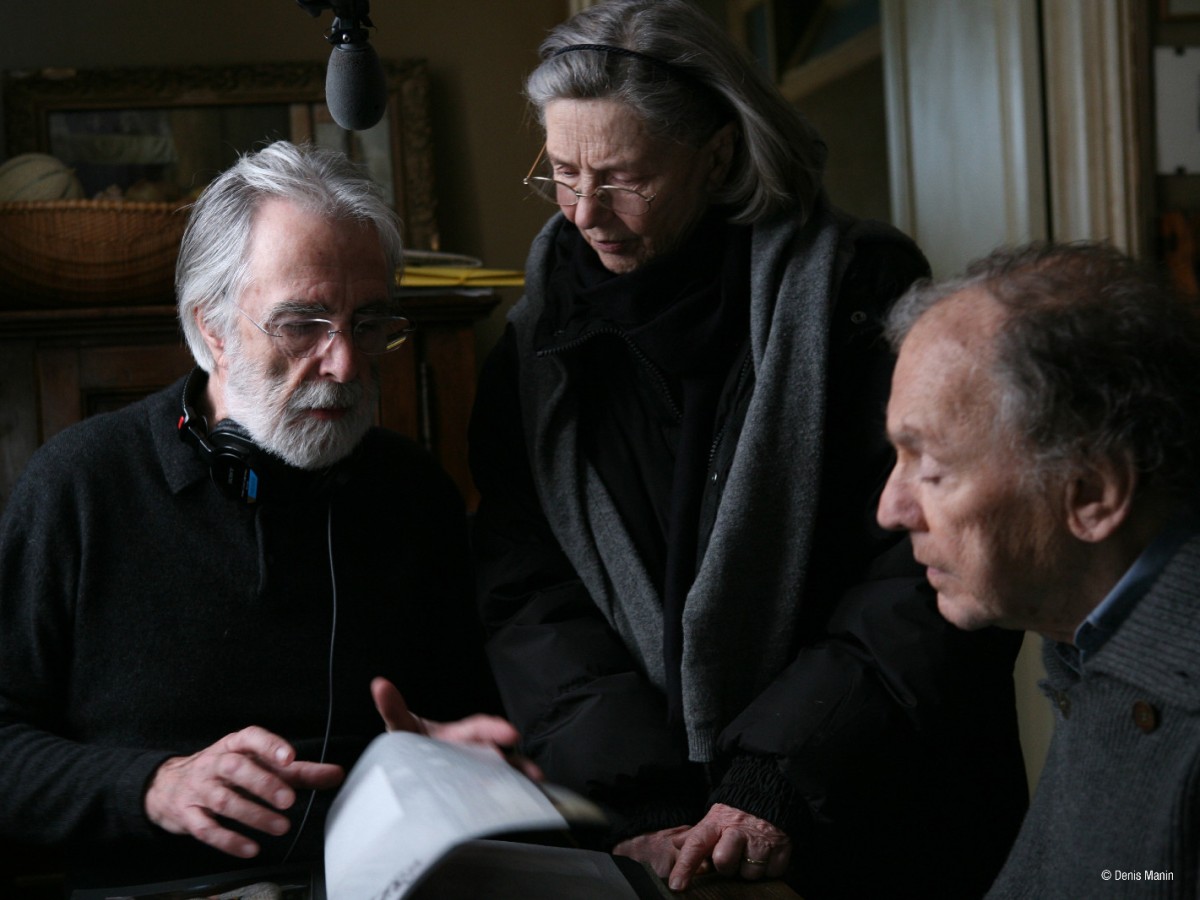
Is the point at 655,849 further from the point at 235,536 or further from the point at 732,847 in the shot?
the point at 235,536

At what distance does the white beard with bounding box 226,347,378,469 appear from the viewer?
1.67 metres

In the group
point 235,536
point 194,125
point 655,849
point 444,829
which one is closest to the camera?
point 444,829

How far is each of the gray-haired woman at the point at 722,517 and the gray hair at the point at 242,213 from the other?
0.97 feet

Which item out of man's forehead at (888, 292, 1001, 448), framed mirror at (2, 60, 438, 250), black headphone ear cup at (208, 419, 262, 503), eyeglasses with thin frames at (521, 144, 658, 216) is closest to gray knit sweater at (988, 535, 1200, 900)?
man's forehead at (888, 292, 1001, 448)

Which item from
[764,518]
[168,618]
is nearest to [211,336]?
[168,618]

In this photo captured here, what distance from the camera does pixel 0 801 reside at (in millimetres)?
1519

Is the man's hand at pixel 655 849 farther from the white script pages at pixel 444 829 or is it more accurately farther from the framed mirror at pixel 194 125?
the framed mirror at pixel 194 125

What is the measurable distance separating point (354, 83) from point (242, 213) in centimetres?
37

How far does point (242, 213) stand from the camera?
1.69 metres

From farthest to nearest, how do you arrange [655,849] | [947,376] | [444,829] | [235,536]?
[235,536], [655,849], [947,376], [444,829]

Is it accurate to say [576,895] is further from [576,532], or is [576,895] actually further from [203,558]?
[203,558]

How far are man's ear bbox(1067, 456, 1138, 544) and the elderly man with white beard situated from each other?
2.92ft

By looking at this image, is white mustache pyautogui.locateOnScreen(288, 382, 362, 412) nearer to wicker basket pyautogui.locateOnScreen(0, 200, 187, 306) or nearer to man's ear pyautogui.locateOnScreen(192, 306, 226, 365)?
man's ear pyautogui.locateOnScreen(192, 306, 226, 365)

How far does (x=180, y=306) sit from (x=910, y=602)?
3.65 feet
